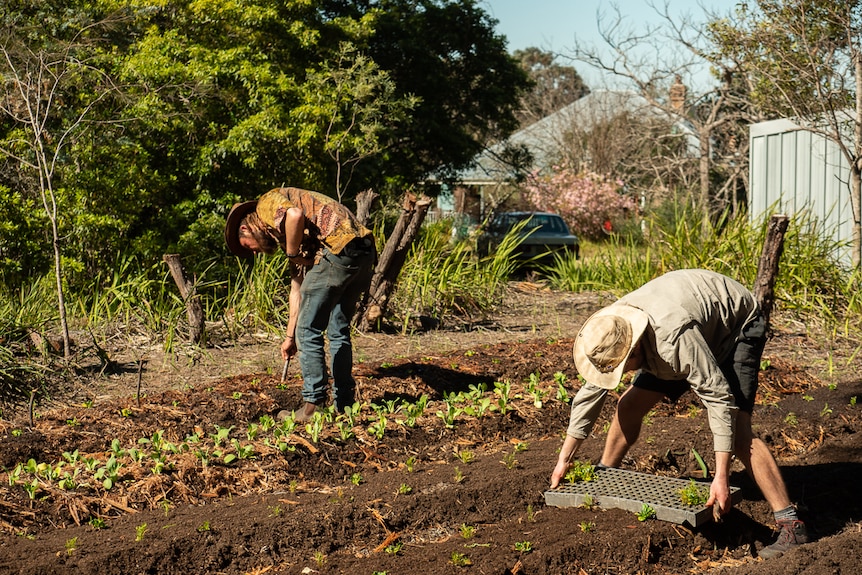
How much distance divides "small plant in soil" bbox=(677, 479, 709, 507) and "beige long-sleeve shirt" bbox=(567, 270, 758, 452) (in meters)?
0.47

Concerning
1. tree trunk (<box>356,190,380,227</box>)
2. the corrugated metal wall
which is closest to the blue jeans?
tree trunk (<box>356,190,380,227</box>)

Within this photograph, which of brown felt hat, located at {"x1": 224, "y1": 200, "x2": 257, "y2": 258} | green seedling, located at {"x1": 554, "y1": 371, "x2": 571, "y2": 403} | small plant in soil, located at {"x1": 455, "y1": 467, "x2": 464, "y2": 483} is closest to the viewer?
small plant in soil, located at {"x1": 455, "y1": 467, "x2": 464, "y2": 483}

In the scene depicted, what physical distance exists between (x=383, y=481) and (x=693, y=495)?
1615 millimetres

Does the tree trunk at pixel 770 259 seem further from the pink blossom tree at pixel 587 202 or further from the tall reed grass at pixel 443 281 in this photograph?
the pink blossom tree at pixel 587 202

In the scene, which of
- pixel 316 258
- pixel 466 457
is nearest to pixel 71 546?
pixel 466 457

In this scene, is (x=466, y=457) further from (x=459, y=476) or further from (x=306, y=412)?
(x=306, y=412)

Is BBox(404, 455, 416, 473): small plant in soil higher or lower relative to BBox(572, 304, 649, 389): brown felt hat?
lower

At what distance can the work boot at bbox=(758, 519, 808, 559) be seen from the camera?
13.5ft

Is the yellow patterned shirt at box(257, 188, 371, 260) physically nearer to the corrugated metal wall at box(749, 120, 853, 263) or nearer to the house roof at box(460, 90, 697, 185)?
the corrugated metal wall at box(749, 120, 853, 263)

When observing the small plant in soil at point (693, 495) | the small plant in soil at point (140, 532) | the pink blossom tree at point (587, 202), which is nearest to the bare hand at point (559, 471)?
the small plant in soil at point (693, 495)

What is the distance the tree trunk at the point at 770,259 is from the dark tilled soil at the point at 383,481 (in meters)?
0.79

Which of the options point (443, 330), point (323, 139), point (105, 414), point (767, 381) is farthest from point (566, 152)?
point (105, 414)

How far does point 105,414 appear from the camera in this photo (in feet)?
19.8

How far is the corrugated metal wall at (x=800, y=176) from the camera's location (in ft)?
38.0
